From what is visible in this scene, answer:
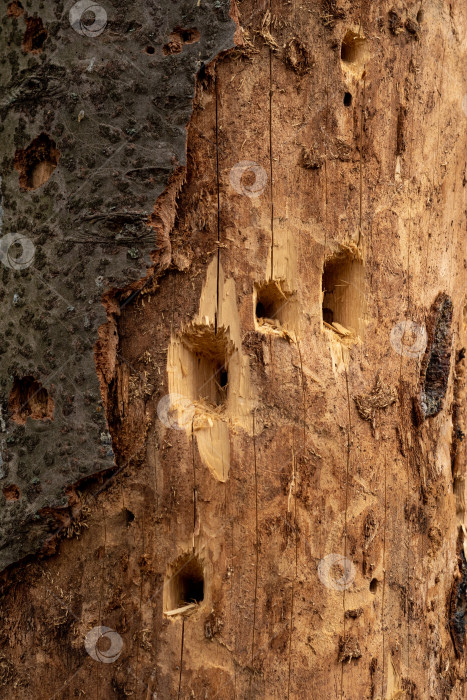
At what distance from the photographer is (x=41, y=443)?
268 cm

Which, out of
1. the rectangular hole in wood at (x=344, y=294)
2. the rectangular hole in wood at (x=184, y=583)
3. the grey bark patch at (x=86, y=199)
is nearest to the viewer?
the grey bark patch at (x=86, y=199)

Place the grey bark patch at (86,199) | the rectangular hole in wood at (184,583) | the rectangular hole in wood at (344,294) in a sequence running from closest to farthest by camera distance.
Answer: the grey bark patch at (86,199) < the rectangular hole in wood at (184,583) < the rectangular hole in wood at (344,294)

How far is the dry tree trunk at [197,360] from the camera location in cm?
265

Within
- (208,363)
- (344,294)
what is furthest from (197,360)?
(344,294)

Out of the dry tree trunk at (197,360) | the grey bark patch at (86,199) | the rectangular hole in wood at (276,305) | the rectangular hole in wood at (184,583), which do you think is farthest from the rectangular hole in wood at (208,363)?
the rectangular hole in wood at (184,583)

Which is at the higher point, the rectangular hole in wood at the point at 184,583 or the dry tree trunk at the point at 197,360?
the dry tree trunk at the point at 197,360

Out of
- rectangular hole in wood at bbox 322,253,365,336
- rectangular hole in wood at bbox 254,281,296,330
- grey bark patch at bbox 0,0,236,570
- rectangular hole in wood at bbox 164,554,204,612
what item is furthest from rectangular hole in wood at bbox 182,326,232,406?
rectangular hole in wood at bbox 164,554,204,612

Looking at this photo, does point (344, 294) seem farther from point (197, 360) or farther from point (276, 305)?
point (197, 360)

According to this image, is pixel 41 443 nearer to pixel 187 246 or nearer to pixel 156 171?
pixel 187 246

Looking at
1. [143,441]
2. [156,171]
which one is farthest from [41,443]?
[156,171]

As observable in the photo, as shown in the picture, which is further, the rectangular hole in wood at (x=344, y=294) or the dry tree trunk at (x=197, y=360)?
the rectangular hole in wood at (x=344, y=294)

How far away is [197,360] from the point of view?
111 inches

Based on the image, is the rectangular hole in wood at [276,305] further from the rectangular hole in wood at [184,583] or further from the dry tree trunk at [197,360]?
the rectangular hole in wood at [184,583]

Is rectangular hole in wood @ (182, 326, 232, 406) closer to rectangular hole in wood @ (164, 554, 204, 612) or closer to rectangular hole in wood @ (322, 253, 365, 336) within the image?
rectangular hole in wood @ (322, 253, 365, 336)
